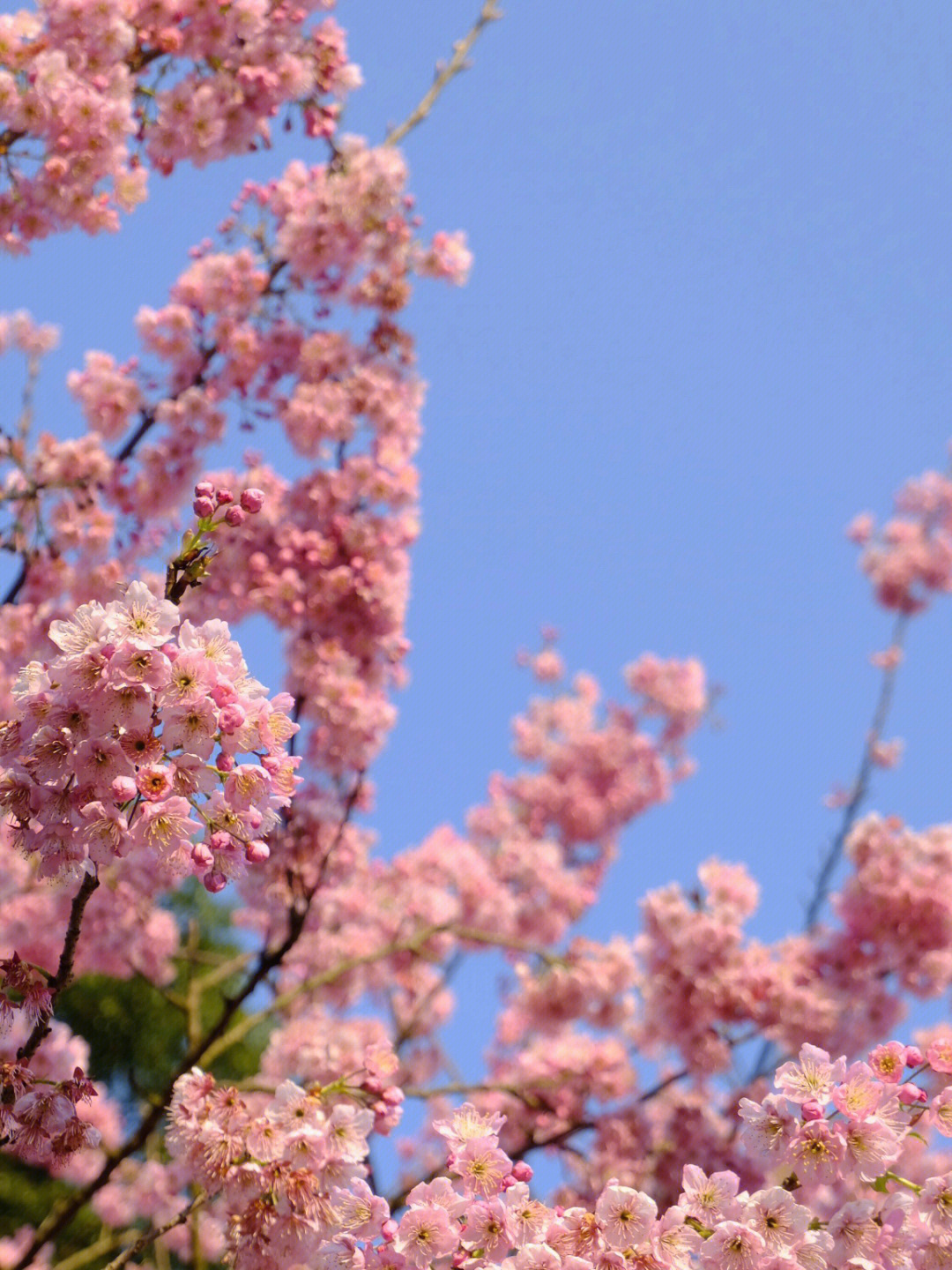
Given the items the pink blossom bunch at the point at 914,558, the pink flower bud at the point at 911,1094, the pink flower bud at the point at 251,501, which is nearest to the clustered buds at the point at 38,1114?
the pink flower bud at the point at 251,501

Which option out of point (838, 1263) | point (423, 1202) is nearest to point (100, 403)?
point (423, 1202)

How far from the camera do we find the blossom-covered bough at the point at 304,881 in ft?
6.81

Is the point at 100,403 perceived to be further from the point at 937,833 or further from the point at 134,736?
the point at 937,833

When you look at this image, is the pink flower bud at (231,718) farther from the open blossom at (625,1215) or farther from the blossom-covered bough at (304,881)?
the open blossom at (625,1215)

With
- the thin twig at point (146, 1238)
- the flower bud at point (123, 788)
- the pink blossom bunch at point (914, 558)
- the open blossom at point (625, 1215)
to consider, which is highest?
the pink blossom bunch at point (914, 558)

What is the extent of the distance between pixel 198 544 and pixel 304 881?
10.7ft

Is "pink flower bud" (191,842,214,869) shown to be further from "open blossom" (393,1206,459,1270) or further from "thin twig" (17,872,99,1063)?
"open blossom" (393,1206,459,1270)

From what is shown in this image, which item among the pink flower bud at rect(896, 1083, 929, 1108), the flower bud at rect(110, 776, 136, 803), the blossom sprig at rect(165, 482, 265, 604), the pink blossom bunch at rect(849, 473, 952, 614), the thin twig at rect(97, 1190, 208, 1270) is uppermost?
the pink blossom bunch at rect(849, 473, 952, 614)

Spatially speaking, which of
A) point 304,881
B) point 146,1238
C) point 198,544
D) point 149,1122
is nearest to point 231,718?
point 198,544

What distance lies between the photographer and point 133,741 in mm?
2010

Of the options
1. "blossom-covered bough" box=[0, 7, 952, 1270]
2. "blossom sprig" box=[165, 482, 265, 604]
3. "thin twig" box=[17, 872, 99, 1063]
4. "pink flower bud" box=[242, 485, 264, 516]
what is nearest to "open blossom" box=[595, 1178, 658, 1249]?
"blossom-covered bough" box=[0, 7, 952, 1270]

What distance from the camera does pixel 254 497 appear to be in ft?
7.54

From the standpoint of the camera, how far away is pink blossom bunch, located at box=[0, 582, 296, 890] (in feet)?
6.50

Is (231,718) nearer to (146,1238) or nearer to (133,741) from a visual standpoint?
(133,741)
